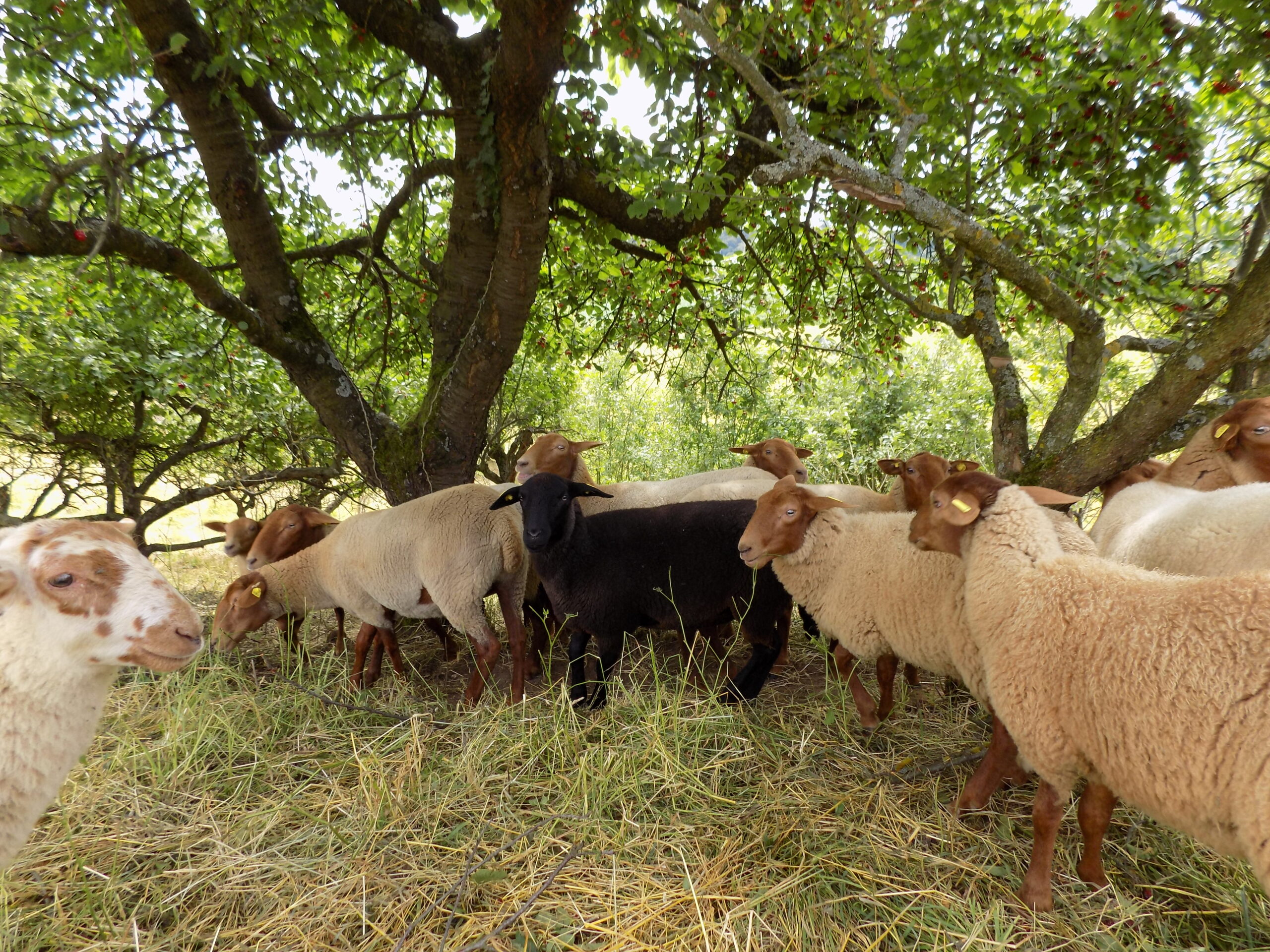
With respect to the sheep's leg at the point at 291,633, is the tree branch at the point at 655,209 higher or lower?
higher

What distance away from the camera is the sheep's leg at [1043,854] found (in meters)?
2.15

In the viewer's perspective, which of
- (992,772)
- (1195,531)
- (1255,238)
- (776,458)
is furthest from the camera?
(776,458)

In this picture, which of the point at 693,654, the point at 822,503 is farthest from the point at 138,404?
the point at 822,503

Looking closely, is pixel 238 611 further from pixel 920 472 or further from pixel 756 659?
pixel 920 472

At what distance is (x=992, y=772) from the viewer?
262 centimetres

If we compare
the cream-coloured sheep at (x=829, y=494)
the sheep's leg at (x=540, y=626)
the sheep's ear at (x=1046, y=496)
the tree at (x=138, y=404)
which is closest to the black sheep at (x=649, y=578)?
the sheep's leg at (x=540, y=626)

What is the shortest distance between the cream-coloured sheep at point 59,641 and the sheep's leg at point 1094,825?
9.56 feet

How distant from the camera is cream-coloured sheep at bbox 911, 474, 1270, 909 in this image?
1677mm

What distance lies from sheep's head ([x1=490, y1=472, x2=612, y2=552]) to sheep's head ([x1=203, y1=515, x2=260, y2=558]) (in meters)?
2.65

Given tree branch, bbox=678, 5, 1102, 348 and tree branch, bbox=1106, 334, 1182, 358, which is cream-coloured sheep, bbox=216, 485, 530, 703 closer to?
tree branch, bbox=678, 5, 1102, 348

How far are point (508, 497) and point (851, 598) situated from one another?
199cm

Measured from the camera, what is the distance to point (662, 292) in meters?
6.06

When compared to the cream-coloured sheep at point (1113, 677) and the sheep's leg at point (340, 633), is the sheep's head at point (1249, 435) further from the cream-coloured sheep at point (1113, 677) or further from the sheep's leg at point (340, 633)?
the sheep's leg at point (340, 633)

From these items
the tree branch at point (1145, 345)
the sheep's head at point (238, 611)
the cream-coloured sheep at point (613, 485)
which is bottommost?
the sheep's head at point (238, 611)
